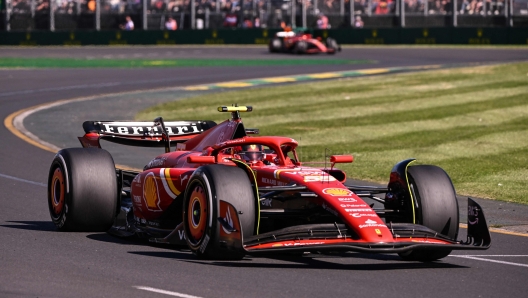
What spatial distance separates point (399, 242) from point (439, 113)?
1537cm

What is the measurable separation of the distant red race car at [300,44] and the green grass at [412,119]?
13.8 meters

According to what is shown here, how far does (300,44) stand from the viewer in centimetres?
4734

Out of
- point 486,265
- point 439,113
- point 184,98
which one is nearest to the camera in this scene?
point 486,265

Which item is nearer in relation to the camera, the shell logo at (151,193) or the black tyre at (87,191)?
the shell logo at (151,193)

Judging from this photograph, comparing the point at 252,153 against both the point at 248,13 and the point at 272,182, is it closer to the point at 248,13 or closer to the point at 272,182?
the point at 272,182

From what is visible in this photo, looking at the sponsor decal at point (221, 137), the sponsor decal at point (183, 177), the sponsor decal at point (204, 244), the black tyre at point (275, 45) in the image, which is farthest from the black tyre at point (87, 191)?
the black tyre at point (275, 45)

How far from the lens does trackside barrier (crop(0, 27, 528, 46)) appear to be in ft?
167

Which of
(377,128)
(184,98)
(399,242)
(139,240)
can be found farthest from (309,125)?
(399,242)

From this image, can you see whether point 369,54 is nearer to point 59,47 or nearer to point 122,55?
point 122,55

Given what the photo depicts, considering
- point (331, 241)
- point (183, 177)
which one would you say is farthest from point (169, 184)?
point (331, 241)

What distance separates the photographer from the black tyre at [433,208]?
938 centimetres

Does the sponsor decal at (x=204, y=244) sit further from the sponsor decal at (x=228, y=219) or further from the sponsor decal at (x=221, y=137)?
the sponsor decal at (x=221, y=137)

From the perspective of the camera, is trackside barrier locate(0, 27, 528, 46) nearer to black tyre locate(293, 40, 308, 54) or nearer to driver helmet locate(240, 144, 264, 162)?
A: black tyre locate(293, 40, 308, 54)

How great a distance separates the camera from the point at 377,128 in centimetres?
2136
